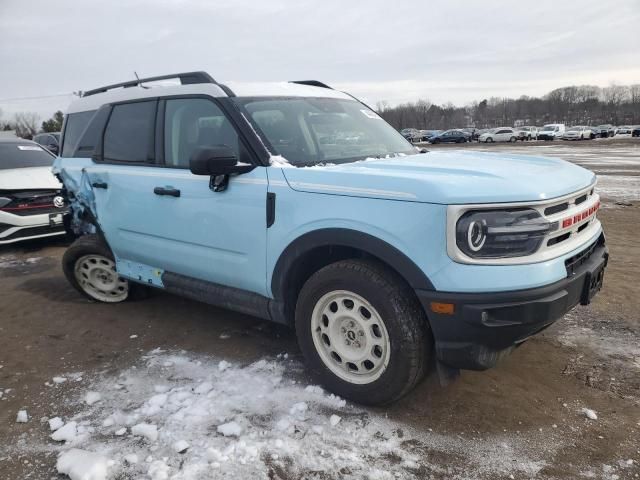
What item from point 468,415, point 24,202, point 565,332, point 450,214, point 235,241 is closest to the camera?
point 450,214

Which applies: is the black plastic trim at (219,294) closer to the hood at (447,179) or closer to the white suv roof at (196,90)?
the hood at (447,179)

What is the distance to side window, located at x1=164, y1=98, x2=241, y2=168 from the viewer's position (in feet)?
11.6

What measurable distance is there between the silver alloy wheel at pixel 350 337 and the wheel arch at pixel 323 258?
0.26 m

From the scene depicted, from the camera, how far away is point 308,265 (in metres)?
3.22

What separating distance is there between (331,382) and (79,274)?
10.4ft

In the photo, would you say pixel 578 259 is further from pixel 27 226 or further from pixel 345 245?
pixel 27 226

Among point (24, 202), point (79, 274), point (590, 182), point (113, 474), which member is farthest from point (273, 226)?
point (24, 202)

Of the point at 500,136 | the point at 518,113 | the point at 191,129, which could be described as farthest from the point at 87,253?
the point at 518,113

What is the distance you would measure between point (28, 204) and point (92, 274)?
2887 mm

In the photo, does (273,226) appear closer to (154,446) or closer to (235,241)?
(235,241)

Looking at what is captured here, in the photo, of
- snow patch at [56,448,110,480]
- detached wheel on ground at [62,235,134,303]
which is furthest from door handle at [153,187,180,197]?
snow patch at [56,448,110,480]

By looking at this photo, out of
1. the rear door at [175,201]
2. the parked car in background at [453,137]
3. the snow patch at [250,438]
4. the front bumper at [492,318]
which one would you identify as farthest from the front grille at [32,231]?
the parked car in background at [453,137]

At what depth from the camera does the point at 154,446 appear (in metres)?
2.71

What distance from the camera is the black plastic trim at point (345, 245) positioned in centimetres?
262
